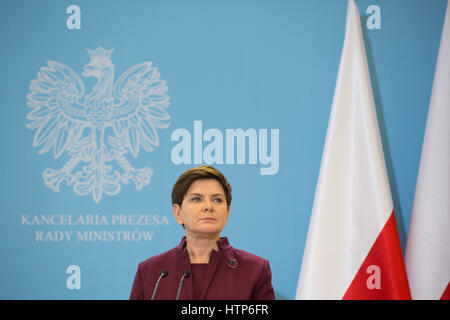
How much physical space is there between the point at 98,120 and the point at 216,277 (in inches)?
50.5

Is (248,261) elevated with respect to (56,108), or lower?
lower

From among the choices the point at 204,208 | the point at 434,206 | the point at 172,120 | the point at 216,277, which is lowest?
the point at 216,277

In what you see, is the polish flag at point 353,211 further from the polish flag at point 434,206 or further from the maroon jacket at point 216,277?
the maroon jacket at point 216,277

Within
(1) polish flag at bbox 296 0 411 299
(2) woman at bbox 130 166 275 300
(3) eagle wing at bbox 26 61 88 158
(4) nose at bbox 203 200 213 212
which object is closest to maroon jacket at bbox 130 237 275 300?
(2) woman at bbox 130 166 275 300

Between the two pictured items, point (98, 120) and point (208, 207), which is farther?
point (98, 120)

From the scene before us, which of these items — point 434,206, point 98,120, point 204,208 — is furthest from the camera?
point 98,120

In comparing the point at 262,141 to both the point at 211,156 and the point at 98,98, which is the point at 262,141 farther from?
the point at 98,98

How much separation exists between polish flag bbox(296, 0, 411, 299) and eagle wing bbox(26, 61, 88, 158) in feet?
4.53

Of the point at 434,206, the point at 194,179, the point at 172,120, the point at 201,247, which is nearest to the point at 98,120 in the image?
the point at 172,120

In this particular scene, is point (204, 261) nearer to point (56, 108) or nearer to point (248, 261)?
point (248, 261)

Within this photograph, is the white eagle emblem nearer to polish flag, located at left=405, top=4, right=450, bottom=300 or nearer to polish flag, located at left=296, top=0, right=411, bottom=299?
polish flag, located at left=296, top=0, right=411, bottom=299

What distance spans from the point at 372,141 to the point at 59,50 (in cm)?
178

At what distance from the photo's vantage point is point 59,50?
2.32m

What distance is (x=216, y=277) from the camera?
140 centimetres
